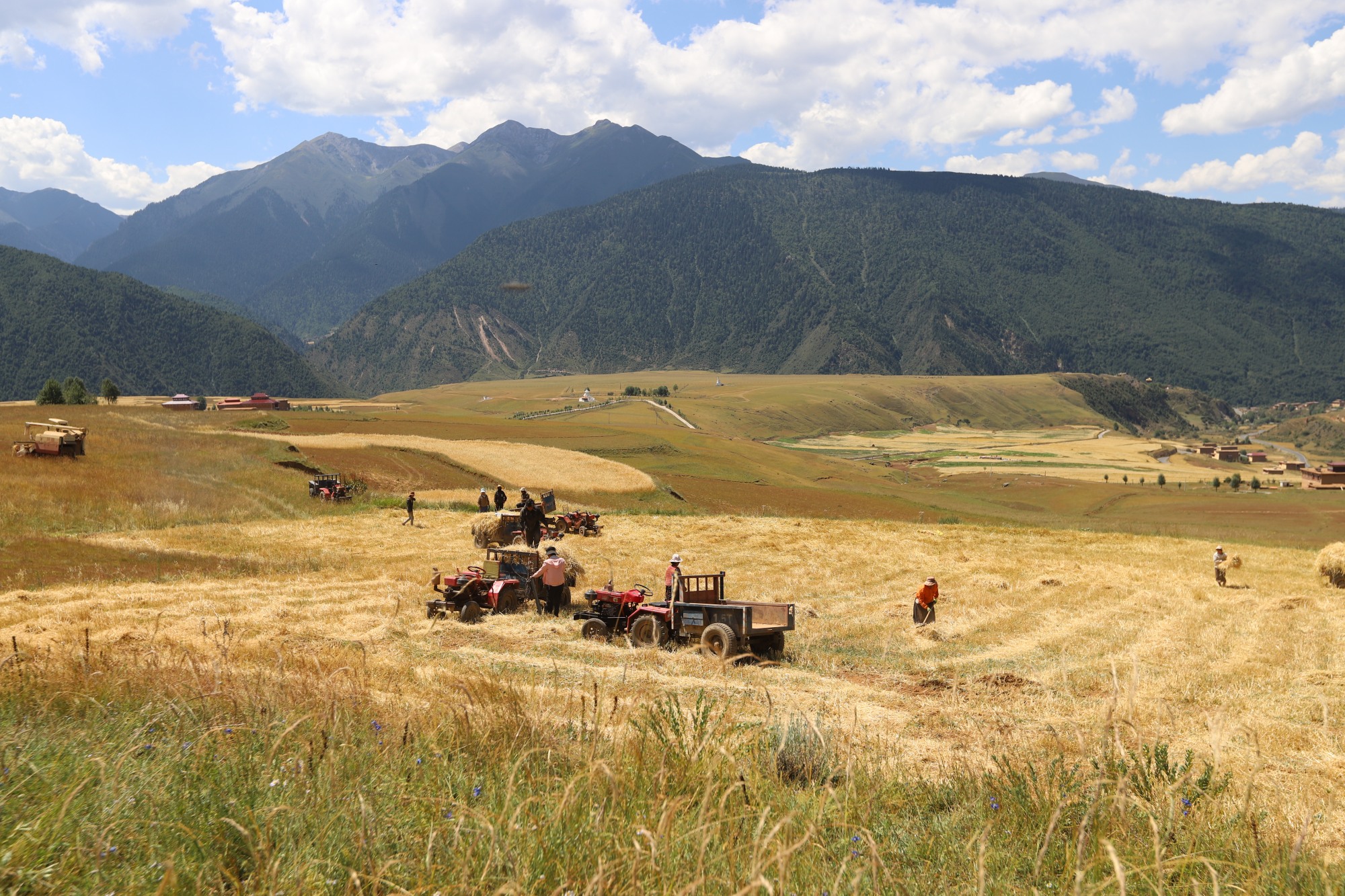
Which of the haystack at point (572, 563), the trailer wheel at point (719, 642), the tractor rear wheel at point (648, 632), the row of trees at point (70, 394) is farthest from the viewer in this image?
the row of trees at point (70, 394)

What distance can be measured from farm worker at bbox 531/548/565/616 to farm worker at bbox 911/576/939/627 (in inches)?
319

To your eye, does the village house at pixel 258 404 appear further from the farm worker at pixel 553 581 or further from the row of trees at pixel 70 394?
the farm worker at pixel 553 581

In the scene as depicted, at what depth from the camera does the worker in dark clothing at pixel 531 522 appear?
2872cm

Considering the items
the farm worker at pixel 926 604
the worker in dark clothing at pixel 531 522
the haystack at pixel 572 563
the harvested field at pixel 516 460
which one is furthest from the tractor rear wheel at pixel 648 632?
the harvested field at pixel 516 460

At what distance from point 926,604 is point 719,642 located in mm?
6502

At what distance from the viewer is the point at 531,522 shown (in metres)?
29.0

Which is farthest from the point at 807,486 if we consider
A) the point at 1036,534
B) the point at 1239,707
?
the point at 1239,707

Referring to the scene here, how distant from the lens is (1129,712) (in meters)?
4.61

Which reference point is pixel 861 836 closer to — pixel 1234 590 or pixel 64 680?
pixel 64 680

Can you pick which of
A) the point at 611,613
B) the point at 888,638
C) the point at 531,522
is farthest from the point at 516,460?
the point at 888,638

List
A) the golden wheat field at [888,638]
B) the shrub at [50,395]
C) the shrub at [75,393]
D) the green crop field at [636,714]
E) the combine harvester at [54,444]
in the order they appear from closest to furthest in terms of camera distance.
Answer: the green crop field at [636,714], the golden wheat field at [888,638], the combine harvester at [54,444], the shrub at [50,395], the shrub at [75,393]

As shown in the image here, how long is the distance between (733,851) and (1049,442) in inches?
7392

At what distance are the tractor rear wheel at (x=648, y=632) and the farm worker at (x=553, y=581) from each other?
130 inches

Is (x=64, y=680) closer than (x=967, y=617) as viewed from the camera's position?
Yes
